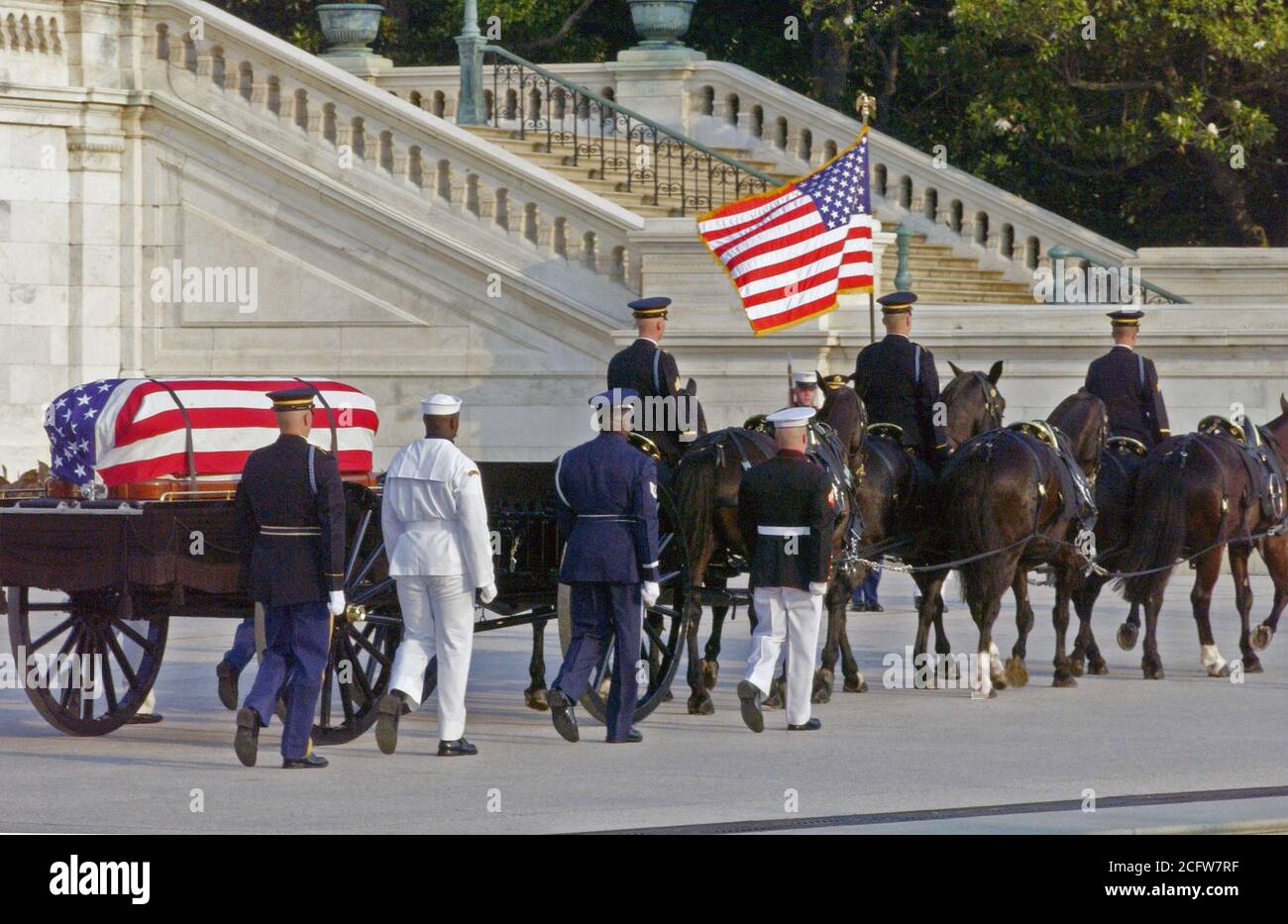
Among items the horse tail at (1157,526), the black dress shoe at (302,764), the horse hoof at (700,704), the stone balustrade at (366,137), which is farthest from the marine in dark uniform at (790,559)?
the stone balustrade at (366,137)

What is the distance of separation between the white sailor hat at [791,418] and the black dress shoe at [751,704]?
1.47 metres

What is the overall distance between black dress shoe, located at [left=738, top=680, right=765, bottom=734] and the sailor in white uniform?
154 centimetres

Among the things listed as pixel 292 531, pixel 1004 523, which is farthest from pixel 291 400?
pixel 1004 523

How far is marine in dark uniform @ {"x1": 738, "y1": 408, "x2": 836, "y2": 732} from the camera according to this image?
44.2ft

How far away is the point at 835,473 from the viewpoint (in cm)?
1437

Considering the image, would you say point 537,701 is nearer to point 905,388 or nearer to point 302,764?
point 302,764

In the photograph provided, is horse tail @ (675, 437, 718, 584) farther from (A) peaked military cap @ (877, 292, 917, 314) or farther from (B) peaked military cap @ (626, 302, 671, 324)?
(A) peaked military cap @ (877, 292, 917, 314)

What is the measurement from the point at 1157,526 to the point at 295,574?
6.56m

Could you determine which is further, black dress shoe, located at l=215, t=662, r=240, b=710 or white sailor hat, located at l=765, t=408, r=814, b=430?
white sailor hat, located at l=765, t=408, r=814, b=430

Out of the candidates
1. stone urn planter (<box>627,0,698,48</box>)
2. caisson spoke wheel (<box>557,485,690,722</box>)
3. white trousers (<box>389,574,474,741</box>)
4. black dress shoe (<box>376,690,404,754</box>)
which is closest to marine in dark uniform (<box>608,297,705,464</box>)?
caisson spoke wheel (<box>557,485,690,722</box>)

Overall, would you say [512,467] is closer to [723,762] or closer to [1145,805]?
[723,762]

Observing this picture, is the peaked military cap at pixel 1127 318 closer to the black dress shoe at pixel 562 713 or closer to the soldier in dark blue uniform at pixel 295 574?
the black dress shoe at pixel 562 713

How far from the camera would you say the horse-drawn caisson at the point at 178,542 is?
12.9m

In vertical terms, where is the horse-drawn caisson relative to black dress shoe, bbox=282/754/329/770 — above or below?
above
